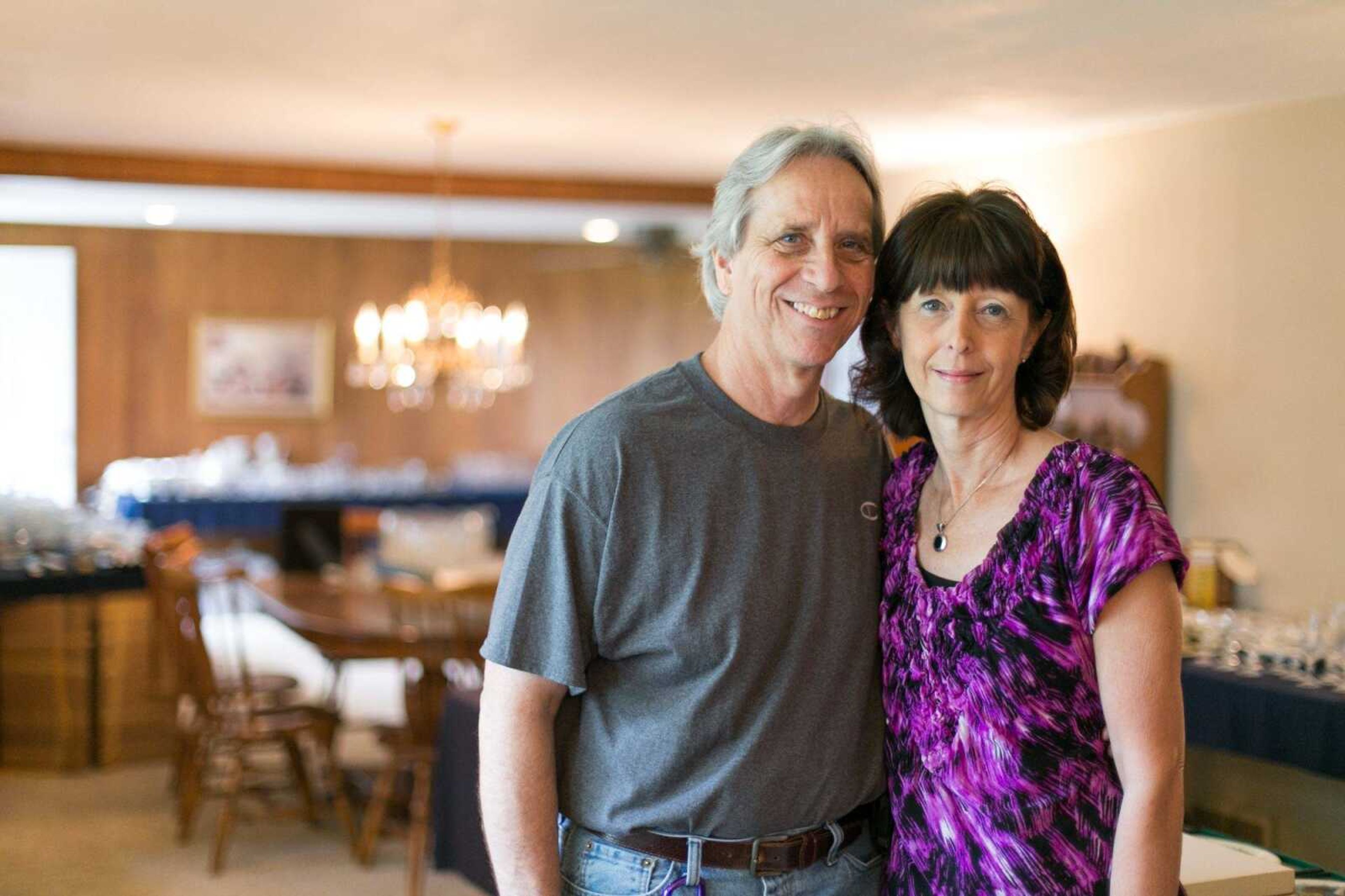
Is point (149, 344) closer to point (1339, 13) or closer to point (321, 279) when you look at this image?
point (321, 279)

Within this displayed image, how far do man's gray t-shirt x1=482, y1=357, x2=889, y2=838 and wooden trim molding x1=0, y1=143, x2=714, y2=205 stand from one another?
211 inches

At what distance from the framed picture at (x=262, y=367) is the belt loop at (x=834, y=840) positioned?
10.4 metres

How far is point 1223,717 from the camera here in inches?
150

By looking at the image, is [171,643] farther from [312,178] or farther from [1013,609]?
[1013,609]

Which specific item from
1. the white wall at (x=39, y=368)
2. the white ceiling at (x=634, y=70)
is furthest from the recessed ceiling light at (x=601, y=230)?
the white ceiling at (x=634, y=70)

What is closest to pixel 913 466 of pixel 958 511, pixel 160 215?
pixel 958 511

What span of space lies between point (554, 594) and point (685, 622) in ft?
0.53

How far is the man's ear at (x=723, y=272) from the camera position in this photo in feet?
5.93

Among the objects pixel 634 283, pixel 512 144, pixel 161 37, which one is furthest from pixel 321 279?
pixel 161 37

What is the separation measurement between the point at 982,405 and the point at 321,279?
10.5 m

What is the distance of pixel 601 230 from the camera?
1070 cm

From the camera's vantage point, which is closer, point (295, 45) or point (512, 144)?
point (295, 45)

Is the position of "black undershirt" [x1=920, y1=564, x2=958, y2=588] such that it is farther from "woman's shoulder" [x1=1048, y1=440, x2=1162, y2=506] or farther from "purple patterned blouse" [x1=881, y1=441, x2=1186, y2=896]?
"woman's shoulder" [x1=1048, y1=440, x2=1162, y2=506]

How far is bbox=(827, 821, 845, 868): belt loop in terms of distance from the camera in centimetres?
172
